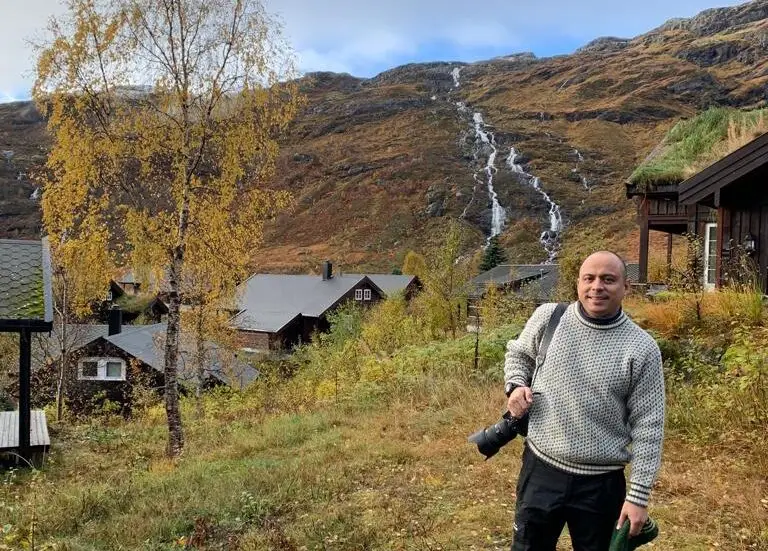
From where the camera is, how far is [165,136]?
8.65 m

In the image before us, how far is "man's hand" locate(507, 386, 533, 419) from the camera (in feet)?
8.12

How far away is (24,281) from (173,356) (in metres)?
2.62

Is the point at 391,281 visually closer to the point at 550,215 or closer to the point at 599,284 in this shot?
the point at 550,215

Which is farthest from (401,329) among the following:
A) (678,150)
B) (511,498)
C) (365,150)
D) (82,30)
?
(365,150)

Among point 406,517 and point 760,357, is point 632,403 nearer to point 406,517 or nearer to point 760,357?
point 406,517

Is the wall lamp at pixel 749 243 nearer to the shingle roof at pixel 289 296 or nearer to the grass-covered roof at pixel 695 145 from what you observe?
the grass-covered roof at pixel 695 145

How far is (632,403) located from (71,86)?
8.66m

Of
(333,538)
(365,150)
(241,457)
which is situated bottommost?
(241,457)

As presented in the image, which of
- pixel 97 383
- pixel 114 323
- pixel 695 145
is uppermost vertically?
pixel 695 145

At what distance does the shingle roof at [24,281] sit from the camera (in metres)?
8.19

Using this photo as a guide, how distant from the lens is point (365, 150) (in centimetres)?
10000

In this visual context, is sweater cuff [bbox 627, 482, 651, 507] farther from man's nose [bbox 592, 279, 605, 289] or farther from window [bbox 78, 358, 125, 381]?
window [bbox 78, 358, 125, 381]

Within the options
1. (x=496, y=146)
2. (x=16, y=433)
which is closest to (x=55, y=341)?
(x=16, y=433)

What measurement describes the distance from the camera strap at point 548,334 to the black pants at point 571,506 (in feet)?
1.40
